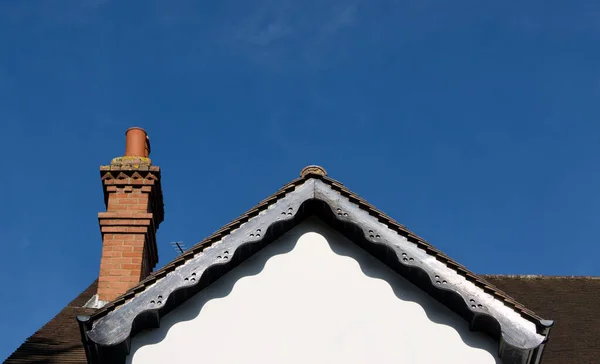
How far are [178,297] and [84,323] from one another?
0.87 m

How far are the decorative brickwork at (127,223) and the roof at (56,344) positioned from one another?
55 cm

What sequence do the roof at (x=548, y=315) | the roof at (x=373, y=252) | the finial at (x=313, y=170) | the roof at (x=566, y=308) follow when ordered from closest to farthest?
the roof at (x=373, y=252) < the finial at (x=313, y=170) < the roof at (x=548, y=315) < the roof at (x=566, y=308)

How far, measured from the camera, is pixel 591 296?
44.0 feet

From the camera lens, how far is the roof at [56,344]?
33.4ft

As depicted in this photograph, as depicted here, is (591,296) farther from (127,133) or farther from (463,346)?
(127,133)

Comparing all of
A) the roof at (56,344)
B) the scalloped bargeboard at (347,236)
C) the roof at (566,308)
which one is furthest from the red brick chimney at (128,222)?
the roof at (566,308)

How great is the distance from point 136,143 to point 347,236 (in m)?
5.02

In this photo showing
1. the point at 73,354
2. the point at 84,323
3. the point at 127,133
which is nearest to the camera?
the point at 84,323

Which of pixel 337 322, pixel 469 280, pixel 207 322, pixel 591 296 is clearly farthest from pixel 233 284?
pixel 591 296

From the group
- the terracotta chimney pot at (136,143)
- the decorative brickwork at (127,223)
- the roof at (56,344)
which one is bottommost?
the roof at (56,344)

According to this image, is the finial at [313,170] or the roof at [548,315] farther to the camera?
the roof at [548,315]

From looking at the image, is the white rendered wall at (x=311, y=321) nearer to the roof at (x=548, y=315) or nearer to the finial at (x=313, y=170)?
the finial at (x=313, y=170)

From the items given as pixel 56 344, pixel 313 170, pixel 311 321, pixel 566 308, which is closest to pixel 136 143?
pixel 56 344

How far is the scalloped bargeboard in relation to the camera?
8117 mm
